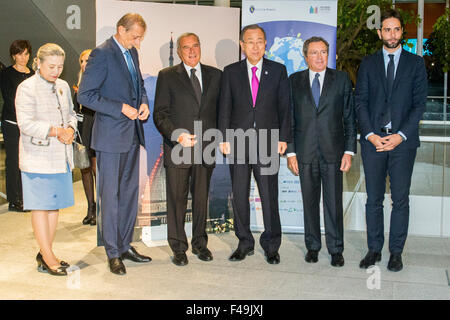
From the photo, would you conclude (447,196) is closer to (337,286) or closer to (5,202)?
(337,286)

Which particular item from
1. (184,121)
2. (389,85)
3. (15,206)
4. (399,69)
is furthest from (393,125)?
(15,206)

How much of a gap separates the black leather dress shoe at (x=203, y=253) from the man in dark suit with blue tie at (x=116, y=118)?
2.10 feet

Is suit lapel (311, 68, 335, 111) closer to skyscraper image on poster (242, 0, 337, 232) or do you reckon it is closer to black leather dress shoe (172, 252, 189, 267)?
skyscraper image on poster (242, 0, 337, 232)

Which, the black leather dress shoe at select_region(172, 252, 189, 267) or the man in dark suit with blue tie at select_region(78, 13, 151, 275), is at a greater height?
the man in dark suit with blue tie at select_region(78, 13, 151, 275)

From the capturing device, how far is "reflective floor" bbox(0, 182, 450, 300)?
3404 millimetres

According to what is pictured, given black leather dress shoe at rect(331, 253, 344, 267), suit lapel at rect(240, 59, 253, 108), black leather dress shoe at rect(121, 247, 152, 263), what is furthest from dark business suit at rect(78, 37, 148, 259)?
black leather dress shoe at rect(331, 253, 344, 267)

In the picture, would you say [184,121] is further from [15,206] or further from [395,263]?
[15,206]

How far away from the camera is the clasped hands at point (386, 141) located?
3.81 meters

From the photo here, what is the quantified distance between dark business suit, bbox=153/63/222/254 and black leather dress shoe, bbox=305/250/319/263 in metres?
0.89

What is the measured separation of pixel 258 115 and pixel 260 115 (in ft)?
0.05

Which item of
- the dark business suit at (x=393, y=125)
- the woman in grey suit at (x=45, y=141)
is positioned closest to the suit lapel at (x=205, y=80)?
the woman in grey suit at (x=45, y=141)

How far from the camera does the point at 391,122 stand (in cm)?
388
